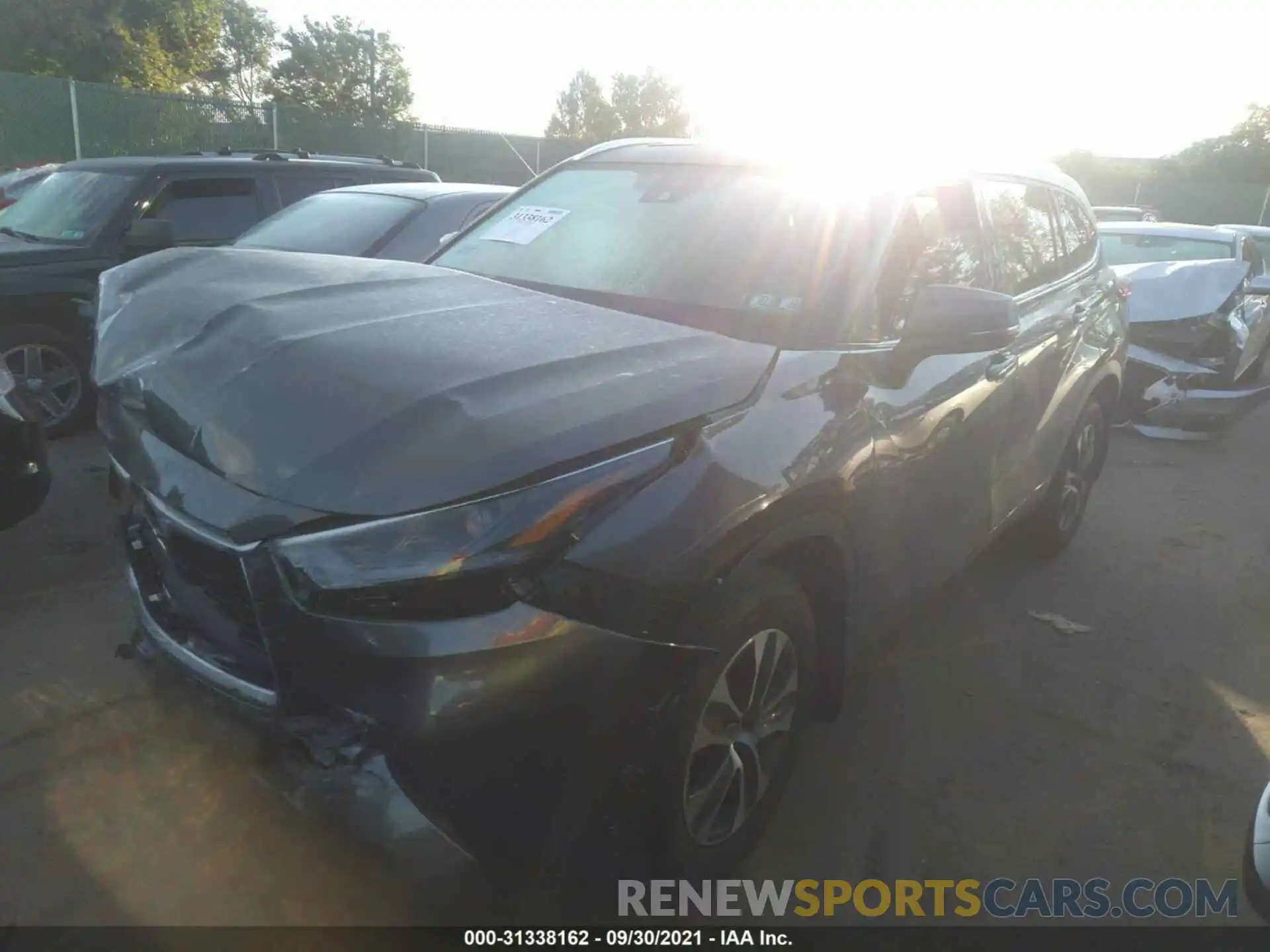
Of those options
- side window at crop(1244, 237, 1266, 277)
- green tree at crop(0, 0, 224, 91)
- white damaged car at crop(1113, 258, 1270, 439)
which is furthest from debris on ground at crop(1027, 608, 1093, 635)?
green tree at crop(0, 0, 224, 91)

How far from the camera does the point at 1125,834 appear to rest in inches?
113

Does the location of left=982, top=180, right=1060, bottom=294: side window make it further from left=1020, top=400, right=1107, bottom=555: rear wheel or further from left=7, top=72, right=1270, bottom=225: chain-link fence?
left=7, top=72, right=1270, bottom=225: chain-link fence

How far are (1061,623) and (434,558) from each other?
11.3 feet

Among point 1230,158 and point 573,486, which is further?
point 1230,158

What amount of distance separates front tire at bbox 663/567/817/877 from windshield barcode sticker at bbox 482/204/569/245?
5.60ft

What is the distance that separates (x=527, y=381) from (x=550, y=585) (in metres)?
0.47

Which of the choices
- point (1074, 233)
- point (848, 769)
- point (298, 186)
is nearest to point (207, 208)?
point (298, 186)

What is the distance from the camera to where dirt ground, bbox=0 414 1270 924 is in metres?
2.15

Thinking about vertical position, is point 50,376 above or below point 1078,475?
above

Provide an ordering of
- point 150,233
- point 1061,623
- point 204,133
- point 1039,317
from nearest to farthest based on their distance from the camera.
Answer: point 1039,317
point 1061,623
point 150,233
point 204,133

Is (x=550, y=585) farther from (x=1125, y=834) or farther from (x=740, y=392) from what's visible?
(x=1125, y=834)

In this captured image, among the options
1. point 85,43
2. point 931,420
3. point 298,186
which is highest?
point 85,43

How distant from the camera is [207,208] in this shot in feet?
22.1

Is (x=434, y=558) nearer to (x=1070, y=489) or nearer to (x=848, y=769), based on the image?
(x=848, y=769)
